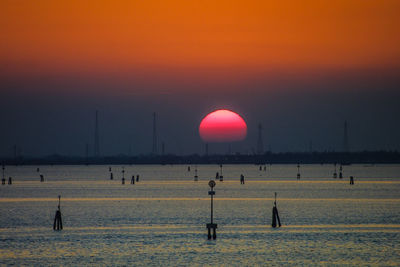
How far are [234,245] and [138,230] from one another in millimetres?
12253

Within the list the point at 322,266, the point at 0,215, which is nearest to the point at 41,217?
the point at 0,215

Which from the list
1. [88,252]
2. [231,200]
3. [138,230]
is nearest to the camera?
[88,252]

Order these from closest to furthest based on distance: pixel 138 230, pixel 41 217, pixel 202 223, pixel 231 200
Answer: pixel 138 230
pixel 202 223
pixel 41 217
pixel 231 200

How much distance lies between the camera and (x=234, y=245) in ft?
151

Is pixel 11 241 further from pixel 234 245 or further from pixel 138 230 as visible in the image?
pixel 234 245

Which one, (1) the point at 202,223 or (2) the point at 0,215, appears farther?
(2) the point at 0,215

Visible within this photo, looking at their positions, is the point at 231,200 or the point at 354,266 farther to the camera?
the point at 231,200

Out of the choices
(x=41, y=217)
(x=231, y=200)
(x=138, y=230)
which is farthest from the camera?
(x=231, y=200)

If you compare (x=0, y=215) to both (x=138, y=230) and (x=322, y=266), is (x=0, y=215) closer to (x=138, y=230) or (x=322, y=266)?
(x=138, y=230)

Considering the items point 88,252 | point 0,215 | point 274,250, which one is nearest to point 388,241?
point 274,250

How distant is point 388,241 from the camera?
1933 inches

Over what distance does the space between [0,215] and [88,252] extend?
1227 inches

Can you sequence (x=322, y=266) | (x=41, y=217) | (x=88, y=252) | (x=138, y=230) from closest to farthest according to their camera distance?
(x=322, y=266) < (x=88, y=252) < (x=138, y=230) < (x=41, y=217)

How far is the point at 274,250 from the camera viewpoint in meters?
44.3
